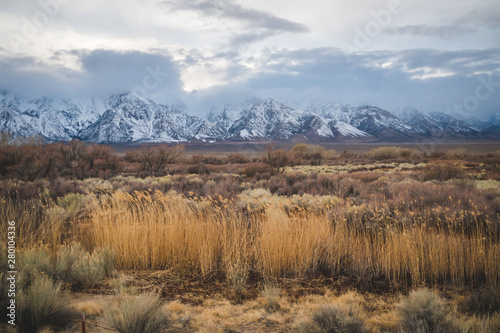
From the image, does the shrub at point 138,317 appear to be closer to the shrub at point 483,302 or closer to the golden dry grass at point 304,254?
the golden dry grass at point 304,254

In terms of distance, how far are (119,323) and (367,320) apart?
10.1 feet

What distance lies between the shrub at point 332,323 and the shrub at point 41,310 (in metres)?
2.86

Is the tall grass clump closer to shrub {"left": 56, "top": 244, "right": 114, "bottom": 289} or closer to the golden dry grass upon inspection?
the golden dry grass

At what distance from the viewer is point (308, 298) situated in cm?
428

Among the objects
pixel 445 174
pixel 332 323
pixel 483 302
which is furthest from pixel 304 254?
pixel 445 174

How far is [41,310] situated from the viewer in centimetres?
326

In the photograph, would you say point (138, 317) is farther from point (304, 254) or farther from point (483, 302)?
point (483, 302)

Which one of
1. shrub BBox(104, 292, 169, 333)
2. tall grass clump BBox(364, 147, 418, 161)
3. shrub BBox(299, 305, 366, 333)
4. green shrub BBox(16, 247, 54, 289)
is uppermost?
tall grass clump BBox(364, 147, 418, 161)

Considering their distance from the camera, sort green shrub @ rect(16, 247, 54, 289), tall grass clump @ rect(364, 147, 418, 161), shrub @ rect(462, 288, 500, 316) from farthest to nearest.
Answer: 1. tall grass clump @ rect(364, 147, 418, 161)
2. green shrub @ rect(16, 247, 54, 289)
3. shrub @ rect(462, 288, 500, 316)

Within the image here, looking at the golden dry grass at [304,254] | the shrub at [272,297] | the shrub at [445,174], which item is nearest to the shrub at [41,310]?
the golden dry grass at [304,254]

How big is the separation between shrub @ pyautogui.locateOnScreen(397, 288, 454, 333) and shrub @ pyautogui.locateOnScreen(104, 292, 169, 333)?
2.82m

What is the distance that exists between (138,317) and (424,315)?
329 cm

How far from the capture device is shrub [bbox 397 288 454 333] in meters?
3.11

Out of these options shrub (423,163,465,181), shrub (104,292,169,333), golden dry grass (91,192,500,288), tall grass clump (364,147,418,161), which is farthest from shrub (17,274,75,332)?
tall grass clump (364,147,418,161)
